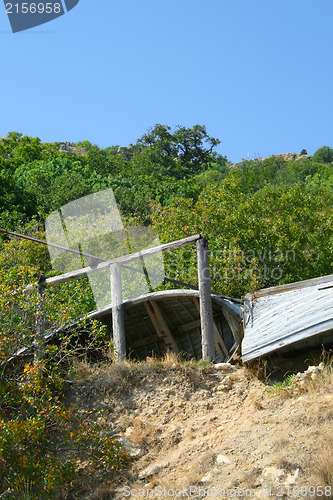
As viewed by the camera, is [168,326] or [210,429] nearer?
[210,429]

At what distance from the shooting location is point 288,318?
909 centimetres

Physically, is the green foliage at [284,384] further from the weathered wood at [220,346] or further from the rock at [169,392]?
the weathered wood at [220,346]

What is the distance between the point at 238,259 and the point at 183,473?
9446 millimetres

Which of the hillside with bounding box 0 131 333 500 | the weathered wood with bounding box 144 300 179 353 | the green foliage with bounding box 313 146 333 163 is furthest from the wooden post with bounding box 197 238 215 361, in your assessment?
the green foliage with bounding box 313 146 333 163

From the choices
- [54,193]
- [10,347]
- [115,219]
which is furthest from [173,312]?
[54,193]

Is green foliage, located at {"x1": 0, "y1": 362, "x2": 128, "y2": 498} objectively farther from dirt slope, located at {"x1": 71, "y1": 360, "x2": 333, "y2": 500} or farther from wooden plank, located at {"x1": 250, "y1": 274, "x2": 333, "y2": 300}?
wooden plank, located at {"x1": 250, "y1": 274, "x2": 333, "y2": 300}

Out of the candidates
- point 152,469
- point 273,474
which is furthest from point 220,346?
point 273,474

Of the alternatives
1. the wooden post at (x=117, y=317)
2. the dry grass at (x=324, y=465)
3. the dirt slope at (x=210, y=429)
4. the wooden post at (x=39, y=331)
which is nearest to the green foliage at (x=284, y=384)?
the dirt slope at (x=210, y=429)

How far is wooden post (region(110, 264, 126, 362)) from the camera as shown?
1062cm

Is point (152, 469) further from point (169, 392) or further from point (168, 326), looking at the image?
point (168, 326)

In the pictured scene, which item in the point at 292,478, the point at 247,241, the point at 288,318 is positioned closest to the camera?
the point at 292,478

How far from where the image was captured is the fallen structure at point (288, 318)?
8.45 meters

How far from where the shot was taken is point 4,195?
97.7 ft

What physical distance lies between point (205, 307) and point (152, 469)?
3354 millimetres
